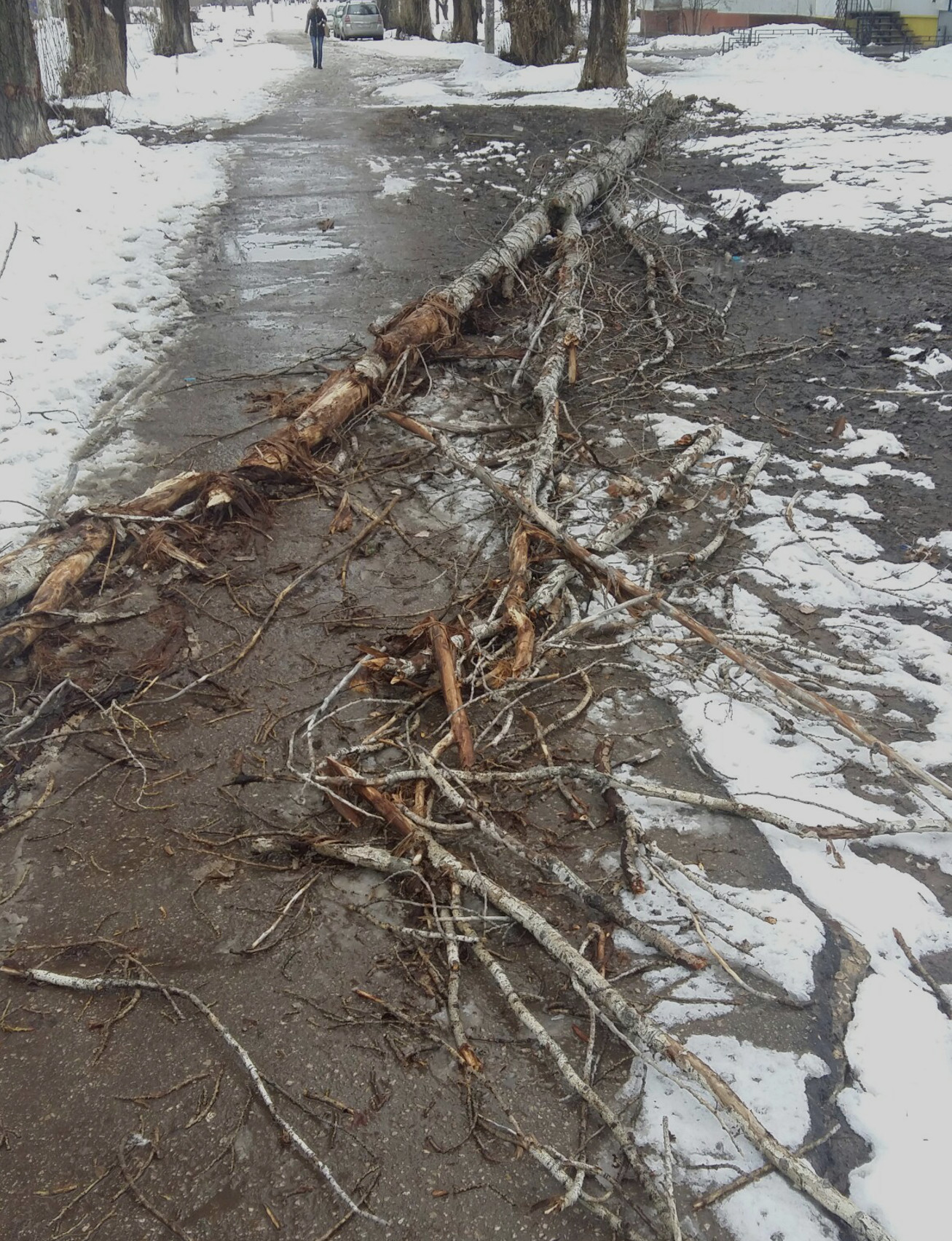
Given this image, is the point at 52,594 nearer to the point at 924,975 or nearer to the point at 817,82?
the point at 924,975

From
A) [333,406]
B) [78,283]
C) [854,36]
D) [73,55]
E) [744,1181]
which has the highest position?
[854,36]

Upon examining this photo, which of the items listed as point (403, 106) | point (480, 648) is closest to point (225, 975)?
point (480, 648)

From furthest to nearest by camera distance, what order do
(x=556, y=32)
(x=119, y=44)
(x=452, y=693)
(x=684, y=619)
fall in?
(x=556, y=32) → (x=119, y=44) → (x=684, y=619) → (x=452, y=693)

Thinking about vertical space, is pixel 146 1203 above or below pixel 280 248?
below

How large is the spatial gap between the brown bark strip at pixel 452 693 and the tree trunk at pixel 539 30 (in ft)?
70.6

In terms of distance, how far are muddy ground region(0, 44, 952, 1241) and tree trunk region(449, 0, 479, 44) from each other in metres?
28.4

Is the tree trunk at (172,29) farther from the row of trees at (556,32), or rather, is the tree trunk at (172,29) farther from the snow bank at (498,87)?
the row of trees at (556,32)

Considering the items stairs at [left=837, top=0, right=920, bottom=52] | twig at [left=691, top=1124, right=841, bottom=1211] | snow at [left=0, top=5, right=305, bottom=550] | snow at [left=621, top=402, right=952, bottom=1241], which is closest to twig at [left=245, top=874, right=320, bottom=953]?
snow at [left=621, top=402, right=952, bottom=1241]

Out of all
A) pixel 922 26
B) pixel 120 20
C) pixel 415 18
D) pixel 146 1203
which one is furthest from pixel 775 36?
pixel 146 1203

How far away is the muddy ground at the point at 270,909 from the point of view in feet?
6.90

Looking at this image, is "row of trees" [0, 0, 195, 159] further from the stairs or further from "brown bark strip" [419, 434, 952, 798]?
the stairs

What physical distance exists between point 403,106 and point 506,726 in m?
17.4

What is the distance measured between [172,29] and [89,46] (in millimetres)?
10204

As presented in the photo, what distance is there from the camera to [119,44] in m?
16.2
